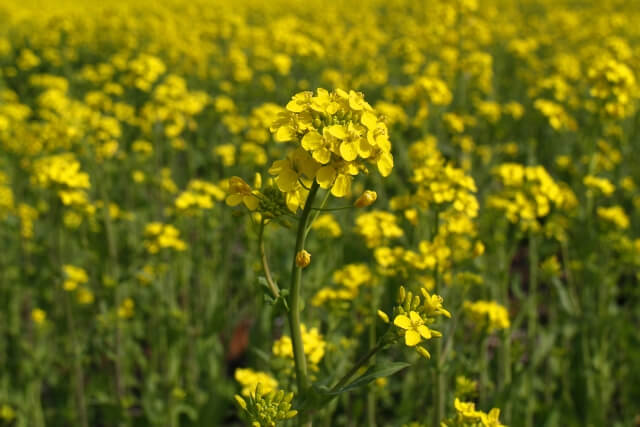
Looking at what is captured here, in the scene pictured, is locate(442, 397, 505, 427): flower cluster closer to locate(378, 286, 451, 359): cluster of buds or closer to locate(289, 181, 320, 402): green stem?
locate(378, 286, 451, 359): cluster of buds

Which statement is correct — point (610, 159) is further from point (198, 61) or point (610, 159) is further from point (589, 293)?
point (198, 61)

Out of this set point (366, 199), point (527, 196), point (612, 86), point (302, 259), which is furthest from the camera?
point (612, 86)

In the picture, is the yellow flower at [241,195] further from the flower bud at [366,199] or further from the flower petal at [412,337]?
the flower petal at [412,337]

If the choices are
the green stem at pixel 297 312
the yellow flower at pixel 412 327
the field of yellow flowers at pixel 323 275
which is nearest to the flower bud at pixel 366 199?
the field of yellow flowers at pixel 323 275

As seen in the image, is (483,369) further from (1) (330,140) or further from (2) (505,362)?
(1) (330,140)

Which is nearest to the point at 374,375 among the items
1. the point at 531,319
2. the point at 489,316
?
the point at 489,316

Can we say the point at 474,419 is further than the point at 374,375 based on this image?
Yes

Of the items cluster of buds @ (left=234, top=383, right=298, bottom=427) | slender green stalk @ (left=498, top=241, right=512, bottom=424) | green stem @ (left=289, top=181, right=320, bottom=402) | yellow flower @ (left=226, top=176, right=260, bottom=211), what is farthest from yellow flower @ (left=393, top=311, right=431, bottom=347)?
slender green stalk @ (left=498, top=241, right=512, bottom=424)

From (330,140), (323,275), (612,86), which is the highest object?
(612,86)

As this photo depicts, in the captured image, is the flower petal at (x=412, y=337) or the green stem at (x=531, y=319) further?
the green stem at (x=531, y=319)

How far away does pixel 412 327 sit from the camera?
1.69 meters

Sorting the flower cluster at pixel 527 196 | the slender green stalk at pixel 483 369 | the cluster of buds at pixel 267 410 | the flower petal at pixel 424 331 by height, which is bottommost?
the slender green stalk at pixel 483 369

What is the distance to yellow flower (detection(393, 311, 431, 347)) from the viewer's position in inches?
64.9

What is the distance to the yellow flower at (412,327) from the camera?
64.9 inches
